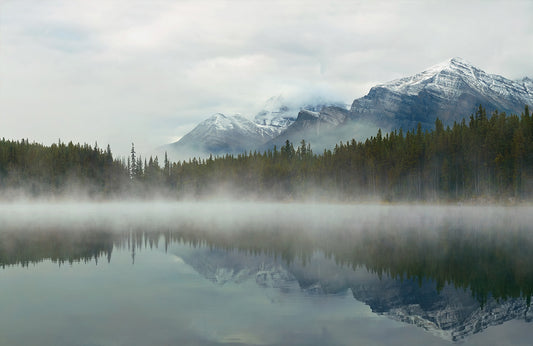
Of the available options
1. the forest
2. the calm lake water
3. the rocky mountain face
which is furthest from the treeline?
the rocky mountain face

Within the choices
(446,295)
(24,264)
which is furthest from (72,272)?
(446,295)

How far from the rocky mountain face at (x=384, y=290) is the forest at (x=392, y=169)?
91.4 metres

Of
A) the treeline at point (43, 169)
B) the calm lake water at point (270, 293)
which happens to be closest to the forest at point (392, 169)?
the treeline at point (43, 169)

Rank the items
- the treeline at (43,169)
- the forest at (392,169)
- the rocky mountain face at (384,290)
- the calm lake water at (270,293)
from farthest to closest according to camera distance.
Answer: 1. the treeline at (43,169)
2. the forest at (392,169)
3. the rocky mountain face at (384,290)
4. the calm lake water at (270,293)

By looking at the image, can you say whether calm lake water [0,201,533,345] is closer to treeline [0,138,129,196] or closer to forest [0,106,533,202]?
forest [0,106,533,202]

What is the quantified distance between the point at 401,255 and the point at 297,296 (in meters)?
12.6

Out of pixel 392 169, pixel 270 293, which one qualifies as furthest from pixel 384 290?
pixel 392 169

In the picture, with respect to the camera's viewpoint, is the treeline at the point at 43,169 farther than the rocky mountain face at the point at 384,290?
Yes

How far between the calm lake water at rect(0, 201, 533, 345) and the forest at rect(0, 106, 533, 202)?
77997 mm

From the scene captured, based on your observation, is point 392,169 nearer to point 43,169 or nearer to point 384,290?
point 384,290

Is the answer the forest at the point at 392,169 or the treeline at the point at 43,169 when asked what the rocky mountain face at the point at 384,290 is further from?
the treeline at the point at 43,169

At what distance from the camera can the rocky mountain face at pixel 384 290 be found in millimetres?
16406

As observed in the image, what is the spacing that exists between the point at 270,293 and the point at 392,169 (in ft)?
378

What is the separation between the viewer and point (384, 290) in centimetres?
2080
